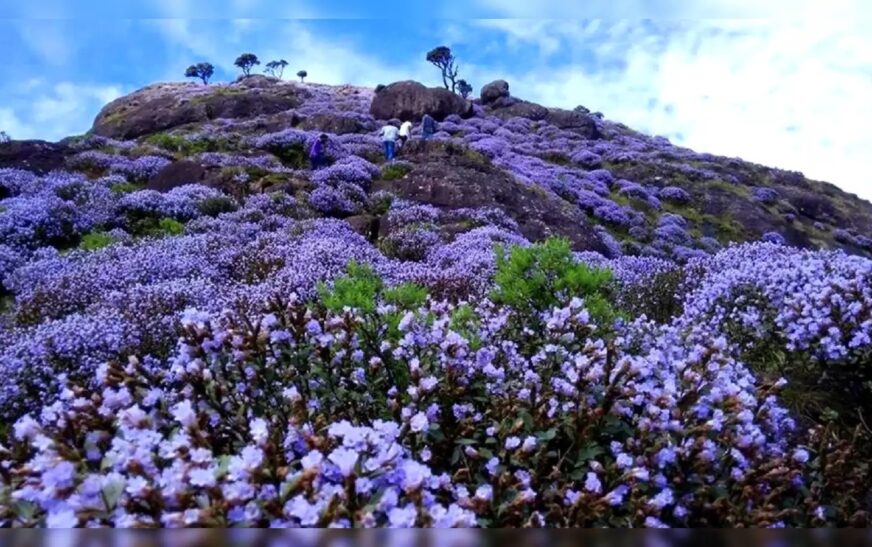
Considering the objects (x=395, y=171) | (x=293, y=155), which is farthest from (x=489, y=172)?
(x=293, y=155)

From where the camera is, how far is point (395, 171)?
40.9 ft

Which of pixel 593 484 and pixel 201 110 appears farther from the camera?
pixel 201 110

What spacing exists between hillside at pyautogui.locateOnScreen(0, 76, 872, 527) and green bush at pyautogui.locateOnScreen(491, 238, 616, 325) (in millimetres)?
14

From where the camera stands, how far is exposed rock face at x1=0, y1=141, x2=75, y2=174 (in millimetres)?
7500

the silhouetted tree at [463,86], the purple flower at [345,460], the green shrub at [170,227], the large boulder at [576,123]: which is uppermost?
the large boulder at [576,123]

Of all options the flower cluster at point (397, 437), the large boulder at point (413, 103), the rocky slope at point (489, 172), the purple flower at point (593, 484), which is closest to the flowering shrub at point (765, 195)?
the rocky slope at point (489, 172)

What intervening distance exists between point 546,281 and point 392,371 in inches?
57.2

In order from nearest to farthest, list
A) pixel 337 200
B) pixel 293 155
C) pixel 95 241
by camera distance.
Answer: pixel 95 241 < pixel 337 200 < pixel 293 155

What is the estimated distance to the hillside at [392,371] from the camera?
61.4 inches

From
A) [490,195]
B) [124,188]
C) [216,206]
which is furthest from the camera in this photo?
[490,195]

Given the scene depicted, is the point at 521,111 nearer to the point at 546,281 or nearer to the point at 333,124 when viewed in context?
the point at 333,124

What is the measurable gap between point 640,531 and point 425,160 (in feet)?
37.5

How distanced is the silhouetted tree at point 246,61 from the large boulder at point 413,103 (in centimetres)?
1079

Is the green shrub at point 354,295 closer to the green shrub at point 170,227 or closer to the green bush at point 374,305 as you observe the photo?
the green bush at point 374,305
